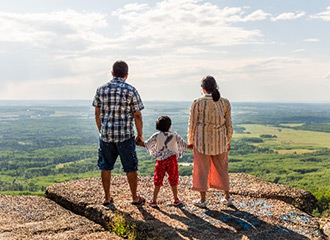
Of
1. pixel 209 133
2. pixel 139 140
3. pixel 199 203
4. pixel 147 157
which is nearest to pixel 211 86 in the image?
pixel 209 133

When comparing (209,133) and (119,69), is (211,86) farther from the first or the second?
(119,69)

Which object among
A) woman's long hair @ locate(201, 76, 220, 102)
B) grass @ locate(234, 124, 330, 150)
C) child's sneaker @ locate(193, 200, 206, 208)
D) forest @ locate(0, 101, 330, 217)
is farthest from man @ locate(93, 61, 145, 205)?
grass @ locate(234, 124, 330, 150)

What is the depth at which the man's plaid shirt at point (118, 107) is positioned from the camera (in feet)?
15.5

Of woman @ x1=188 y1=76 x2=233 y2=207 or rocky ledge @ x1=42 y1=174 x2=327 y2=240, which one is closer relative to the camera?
rocky ledge @ x1=42 y1=174 x2=327 y2=240

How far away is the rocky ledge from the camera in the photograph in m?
4.24

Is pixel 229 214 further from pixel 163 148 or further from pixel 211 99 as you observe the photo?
pixel 211 99

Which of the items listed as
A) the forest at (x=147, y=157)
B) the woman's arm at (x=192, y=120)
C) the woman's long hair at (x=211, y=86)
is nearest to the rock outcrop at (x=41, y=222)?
the woman's arm at (x=192, y=120)

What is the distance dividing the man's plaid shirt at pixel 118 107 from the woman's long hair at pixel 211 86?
95 cm

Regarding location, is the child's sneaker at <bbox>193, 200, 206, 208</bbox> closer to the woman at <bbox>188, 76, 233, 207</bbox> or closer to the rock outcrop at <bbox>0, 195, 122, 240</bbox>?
the woman at <bbox>188, 76, 233, 207</bbox>

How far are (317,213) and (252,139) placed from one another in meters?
122

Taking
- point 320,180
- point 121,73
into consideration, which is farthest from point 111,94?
point 320,180

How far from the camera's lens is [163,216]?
471 cm

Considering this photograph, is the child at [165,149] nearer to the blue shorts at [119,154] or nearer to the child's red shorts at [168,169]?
the child's red shorts at [168,169]

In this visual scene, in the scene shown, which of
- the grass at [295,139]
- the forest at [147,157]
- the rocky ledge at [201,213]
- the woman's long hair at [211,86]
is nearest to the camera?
the rocky ledge at [201,213]
